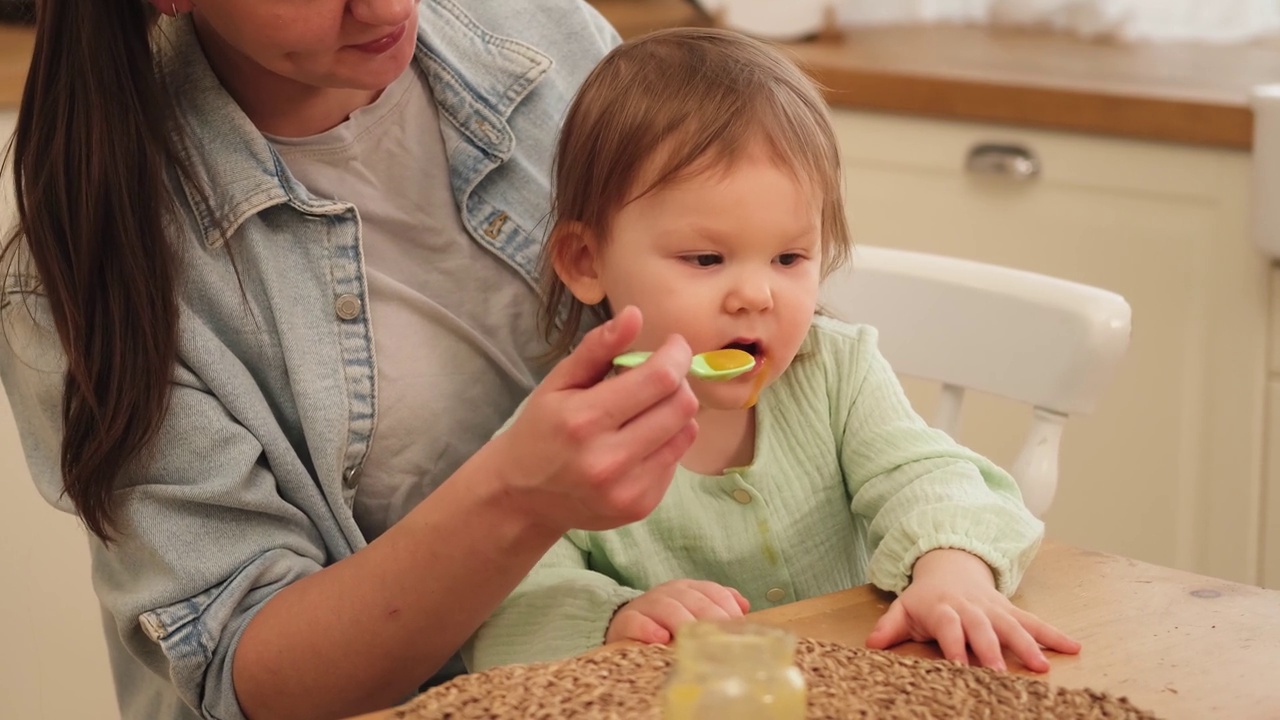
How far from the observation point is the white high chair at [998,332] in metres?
1.15

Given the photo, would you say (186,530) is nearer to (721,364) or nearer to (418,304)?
(418,304)

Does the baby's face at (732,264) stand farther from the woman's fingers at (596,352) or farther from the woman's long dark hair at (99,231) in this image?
the woman's long dark hair at (99,231)

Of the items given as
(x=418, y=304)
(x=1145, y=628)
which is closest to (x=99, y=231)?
(x=418, y=304)

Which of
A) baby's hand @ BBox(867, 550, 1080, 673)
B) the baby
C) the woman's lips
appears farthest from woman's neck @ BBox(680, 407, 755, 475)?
the woman's lips

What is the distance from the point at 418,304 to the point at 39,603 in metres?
0.80

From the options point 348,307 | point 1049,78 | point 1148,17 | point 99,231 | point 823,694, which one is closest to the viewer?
point 823,694

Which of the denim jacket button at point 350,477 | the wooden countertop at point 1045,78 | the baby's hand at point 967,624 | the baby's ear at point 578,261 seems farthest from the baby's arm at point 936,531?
the wooden countertop at point 1045,78

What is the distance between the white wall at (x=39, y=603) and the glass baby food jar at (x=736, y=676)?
1202mm

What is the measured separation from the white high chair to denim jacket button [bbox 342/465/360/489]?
434 mm

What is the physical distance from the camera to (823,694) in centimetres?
74

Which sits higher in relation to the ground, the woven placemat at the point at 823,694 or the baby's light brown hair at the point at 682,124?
the baby's light brown hair at the point at 682,124

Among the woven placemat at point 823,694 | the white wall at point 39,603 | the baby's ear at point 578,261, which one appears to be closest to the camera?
the woven placemat at point 823,694

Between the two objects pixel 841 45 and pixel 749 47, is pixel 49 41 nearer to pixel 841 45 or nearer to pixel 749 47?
pixel 749 47

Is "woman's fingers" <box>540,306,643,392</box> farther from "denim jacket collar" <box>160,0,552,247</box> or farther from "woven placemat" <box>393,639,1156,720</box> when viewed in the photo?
"denim jacket collar" <box>160,0,552,247</box>
